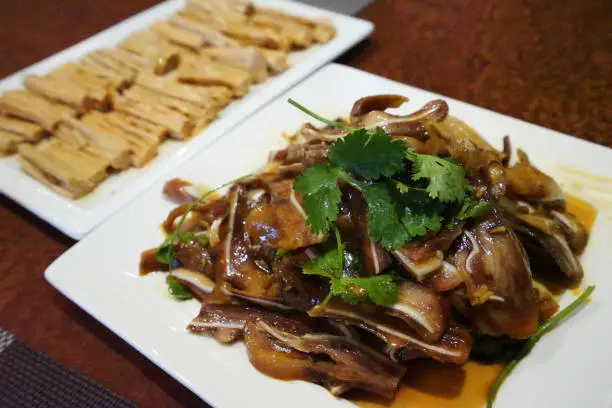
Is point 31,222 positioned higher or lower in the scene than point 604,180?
lower

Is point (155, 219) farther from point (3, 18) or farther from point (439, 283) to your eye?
point (3, 18)

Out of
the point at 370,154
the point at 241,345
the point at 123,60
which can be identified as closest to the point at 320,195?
the point at 370,154

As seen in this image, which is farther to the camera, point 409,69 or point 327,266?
point 409,69

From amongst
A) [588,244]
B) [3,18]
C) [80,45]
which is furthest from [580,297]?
[3,18]

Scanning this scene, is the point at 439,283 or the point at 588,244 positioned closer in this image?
the point at 439,283

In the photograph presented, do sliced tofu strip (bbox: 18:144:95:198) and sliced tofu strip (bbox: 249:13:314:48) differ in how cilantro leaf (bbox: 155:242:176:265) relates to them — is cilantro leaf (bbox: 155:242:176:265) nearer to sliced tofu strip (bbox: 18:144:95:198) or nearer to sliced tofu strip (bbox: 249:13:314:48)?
sliced tofu strip (bbox: 18:144:95:198)

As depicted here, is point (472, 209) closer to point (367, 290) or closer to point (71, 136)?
point (367, 290)
